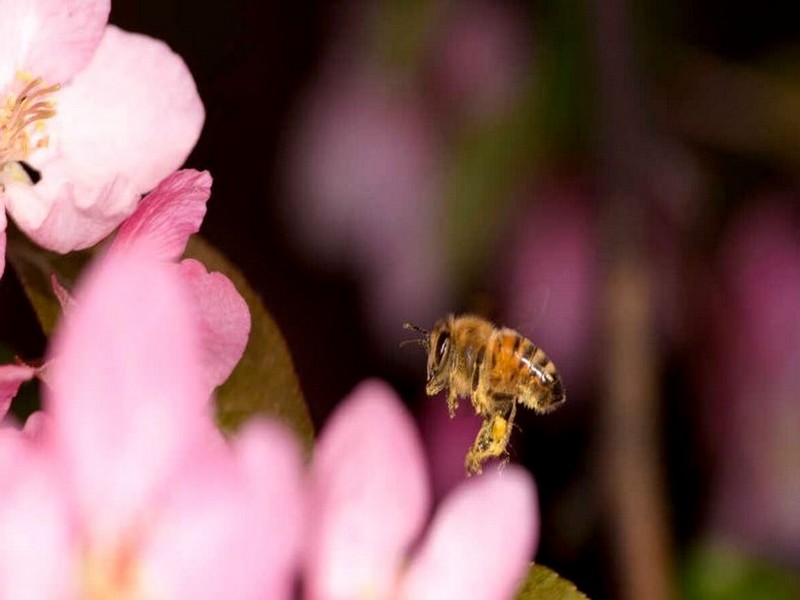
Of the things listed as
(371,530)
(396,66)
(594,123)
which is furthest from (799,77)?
(371,530)

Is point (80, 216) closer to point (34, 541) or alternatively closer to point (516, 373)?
point (34, 541)

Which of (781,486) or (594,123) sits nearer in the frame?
(594,123)

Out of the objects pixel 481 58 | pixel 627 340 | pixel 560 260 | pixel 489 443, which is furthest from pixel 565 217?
pixel 489 443

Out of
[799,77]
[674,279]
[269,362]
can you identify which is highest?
[269,362]

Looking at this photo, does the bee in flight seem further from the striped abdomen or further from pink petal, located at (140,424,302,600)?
pink petal, located at (140,424,302,600)

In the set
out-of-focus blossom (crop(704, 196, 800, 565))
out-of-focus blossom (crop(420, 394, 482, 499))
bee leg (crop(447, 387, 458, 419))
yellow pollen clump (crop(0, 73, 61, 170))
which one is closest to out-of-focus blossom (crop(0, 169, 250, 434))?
yellow pollen clump (crop(0, 73, 61, 170))

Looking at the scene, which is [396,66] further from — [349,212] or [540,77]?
[349,212]

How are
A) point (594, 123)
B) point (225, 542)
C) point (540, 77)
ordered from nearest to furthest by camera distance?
point (225, 542)
point (594, 123)
point (540, 77)

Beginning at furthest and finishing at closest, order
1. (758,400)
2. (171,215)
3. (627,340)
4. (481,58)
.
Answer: (481,58)
(758,400)
(627,340)
(171,215)
